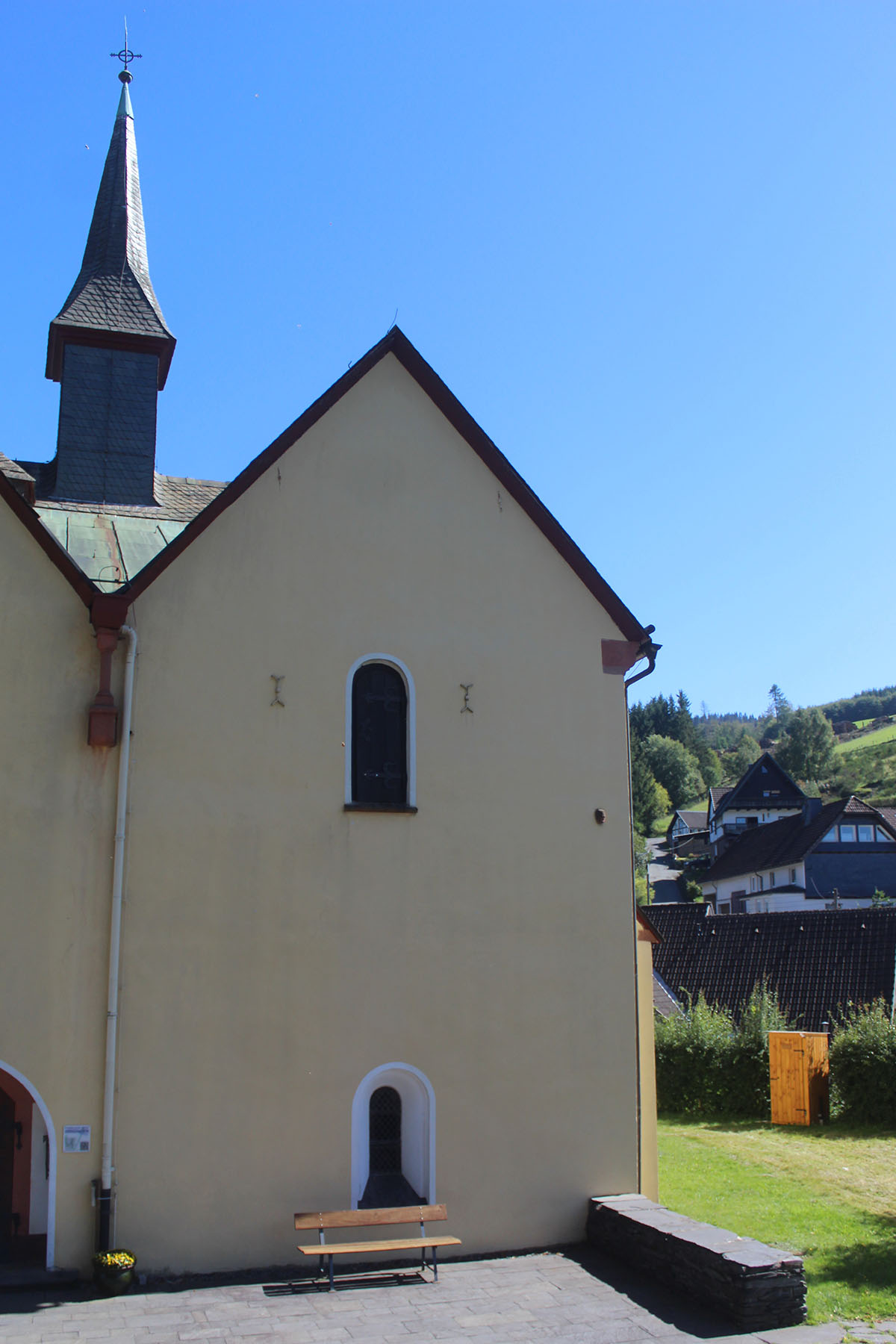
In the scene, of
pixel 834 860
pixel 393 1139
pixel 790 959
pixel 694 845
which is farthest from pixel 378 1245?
pixel 694 845

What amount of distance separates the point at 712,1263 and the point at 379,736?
6.11 m

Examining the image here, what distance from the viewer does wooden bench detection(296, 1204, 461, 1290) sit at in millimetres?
10492

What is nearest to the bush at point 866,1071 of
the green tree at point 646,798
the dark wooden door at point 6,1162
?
the dark wooden door at point 6,1162

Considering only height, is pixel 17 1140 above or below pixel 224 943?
below

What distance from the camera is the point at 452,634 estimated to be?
517 inches

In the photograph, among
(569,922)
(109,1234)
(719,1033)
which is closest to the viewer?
(109,1234)

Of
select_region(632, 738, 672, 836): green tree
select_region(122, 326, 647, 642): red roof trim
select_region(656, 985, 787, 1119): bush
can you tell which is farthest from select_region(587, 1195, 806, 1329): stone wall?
select_region(632, 738, 672, 836): green tree

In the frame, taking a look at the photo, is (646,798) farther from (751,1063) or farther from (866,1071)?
(866,1071)

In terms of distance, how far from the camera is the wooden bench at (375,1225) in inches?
413

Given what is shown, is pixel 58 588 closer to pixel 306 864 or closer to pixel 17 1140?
pixel 306 864

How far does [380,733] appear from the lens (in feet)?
41.5

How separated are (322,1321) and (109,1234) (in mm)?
2300

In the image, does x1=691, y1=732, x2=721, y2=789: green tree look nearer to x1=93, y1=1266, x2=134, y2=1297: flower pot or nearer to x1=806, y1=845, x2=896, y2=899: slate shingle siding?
x1=806, y1=845, x2=896, y2=899: slate shingle siding

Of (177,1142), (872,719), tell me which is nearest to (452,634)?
(177,1142)
